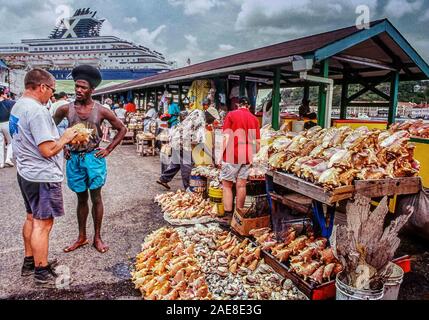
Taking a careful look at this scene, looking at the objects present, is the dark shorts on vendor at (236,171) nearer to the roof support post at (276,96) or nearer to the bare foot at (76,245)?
the bare foot at (76,245)

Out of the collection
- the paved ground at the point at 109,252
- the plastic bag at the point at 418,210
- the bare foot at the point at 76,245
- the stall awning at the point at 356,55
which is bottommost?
the paved ground at the point at 109,252

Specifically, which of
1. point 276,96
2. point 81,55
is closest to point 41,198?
point 276,96

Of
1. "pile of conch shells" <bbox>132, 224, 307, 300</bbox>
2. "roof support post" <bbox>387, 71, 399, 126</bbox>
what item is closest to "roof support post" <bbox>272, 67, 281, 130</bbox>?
"roof support post" <bbox>387, 71, 399, 126</bbox>

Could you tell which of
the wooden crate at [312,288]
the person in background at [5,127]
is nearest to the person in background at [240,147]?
the wooden crate at [312,288]

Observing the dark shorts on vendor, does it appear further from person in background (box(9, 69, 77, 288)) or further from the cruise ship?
the cruise ship

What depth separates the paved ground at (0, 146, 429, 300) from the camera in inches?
122

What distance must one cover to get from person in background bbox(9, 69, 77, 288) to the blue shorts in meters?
0.51

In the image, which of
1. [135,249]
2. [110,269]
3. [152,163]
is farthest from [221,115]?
[110,269]

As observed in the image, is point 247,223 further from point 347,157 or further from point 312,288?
point 347,157

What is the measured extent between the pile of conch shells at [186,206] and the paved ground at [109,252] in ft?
0.77

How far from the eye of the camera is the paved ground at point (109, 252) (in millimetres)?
3102

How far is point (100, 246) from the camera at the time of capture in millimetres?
3938

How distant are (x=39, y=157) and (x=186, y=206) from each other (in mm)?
2903

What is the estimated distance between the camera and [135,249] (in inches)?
160
